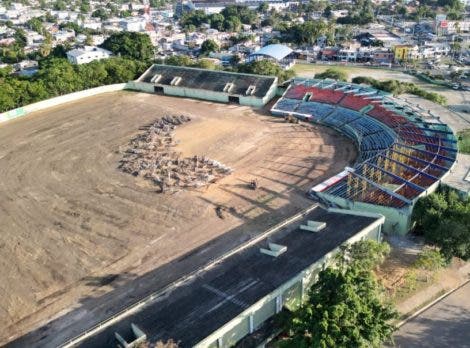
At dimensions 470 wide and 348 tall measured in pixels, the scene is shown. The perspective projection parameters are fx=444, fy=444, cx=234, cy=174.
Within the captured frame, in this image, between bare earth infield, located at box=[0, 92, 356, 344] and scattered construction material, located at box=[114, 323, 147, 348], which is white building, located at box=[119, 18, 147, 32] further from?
scattered construction material, located at box=[114, 323, 147, 348]

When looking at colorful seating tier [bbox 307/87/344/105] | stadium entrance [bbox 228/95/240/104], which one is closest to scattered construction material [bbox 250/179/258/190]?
colorful seating tier [bbox 307/87/344/105]

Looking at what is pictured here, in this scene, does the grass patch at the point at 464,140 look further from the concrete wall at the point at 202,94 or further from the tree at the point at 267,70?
the tree at the point at 267,70

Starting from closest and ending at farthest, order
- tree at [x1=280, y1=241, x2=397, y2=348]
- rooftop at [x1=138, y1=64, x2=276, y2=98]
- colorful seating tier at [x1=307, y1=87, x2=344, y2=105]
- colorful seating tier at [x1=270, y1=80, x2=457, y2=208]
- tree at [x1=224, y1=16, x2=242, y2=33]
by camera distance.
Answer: tree at [x1=280, y1=241, x2=397, y2=348] → colorful seating tier at [x1=270, y1=80, x2=457, y2=208] → colorful seating tier at [x1=307, y1=87, x2=344, y2=105] → rooftop at [x1=138, y1=64, x2=276, y2=98] → tree at [x1=224, y1=16, x2=242, y2=33]

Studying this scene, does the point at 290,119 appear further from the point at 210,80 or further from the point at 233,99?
the point at 210,80

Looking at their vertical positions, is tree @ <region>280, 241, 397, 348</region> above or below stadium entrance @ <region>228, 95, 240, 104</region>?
above

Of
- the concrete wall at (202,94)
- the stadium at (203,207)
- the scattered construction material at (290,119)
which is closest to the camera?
the stadium at (203,207)

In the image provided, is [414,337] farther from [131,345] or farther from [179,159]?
[179,159]

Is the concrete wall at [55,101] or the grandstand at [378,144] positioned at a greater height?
the grandstand at [378,144]

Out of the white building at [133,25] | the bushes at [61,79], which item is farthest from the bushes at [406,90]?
the white building at [133,25]
